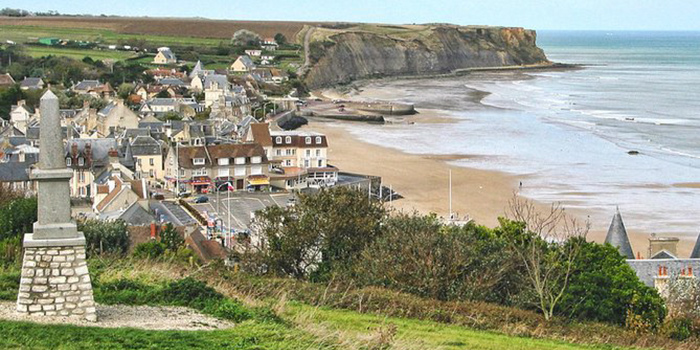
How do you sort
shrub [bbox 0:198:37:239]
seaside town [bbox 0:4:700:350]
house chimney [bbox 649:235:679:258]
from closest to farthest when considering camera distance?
seaside town [bbox 0:4:700:350] → shrub [bbox 0:198:37:239] → house chimney [bbox 649:235:679:258]

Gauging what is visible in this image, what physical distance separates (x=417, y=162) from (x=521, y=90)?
5698 centimetres

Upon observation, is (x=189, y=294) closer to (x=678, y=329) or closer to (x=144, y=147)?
(x=678, y=329)

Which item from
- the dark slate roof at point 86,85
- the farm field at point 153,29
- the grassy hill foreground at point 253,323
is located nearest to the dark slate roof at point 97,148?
the grassy hill foreground at point 253,323

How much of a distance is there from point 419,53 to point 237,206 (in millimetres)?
117703

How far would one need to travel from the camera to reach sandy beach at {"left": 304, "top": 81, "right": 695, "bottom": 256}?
36.0 m

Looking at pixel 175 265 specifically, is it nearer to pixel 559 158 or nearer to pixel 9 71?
pixel 559 158

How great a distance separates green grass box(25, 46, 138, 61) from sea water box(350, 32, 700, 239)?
98.0ft

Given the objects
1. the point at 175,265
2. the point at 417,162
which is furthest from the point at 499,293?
Result: the point at 417,162

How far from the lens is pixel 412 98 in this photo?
316ft

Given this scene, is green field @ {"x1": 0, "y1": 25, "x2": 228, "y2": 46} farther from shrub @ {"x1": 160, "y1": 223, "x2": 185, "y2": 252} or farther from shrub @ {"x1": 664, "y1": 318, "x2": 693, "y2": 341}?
shrub @ {"x1": 664, "y1": 318, "x2": 693, "y2": 341}

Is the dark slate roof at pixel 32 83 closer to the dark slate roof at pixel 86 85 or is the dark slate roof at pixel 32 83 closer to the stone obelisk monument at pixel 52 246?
the dark slate roof at pixel 86 85

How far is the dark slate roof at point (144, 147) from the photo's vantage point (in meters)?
42.1

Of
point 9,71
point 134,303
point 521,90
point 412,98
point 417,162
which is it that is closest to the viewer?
point 134,303

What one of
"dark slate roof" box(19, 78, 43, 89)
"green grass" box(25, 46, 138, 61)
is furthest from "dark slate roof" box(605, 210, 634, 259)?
"green grass" box(25, 46, 138, 61)
